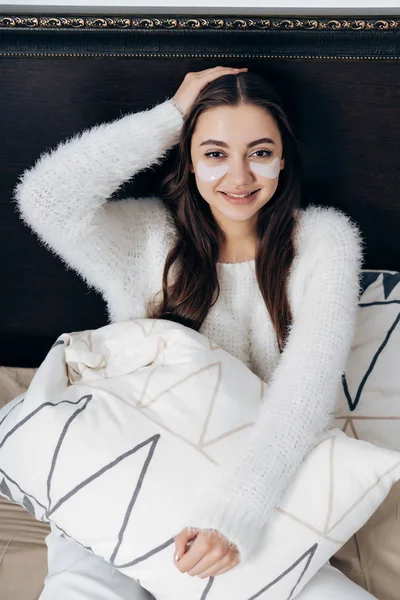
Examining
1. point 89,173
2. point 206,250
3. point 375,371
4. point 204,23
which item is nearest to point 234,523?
point 375,371

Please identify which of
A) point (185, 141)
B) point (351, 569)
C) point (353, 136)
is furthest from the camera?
point (353, 136)

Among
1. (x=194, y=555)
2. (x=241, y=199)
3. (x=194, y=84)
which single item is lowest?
(x=194, y=555)

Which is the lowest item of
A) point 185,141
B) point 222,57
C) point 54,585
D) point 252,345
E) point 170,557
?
point 54,585

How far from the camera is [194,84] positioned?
3.76 feet

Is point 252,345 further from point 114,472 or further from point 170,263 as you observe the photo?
point 114,472

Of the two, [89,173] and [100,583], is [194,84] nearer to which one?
[89,173]

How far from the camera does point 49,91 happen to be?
48.6 inches

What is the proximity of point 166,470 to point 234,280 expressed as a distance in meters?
0.51

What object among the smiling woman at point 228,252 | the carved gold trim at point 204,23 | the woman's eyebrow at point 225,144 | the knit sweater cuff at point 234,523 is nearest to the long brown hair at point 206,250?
the smiling woman at point 228,252

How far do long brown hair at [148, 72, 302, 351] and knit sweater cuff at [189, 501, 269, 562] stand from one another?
17.7 inches

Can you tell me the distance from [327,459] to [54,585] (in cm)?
50

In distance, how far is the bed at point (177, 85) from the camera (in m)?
1.15

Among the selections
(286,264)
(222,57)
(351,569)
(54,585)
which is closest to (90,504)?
Answer: (54,585)

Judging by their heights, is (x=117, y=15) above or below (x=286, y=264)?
above
